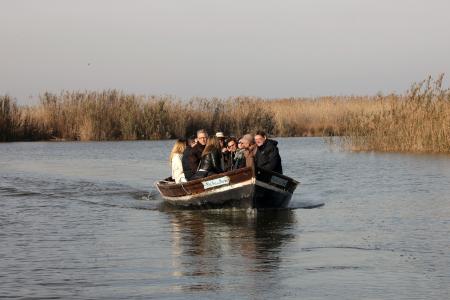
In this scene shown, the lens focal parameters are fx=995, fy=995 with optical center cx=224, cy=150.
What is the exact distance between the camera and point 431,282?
994 centimetres

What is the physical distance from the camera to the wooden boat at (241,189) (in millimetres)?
16875

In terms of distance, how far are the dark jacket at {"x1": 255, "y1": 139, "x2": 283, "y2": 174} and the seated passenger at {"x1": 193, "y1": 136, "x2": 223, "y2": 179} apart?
70 centimetres

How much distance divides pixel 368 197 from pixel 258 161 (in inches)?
147

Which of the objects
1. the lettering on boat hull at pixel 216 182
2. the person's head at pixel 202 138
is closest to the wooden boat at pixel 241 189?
the lettering on boat hull at pixel 216 182

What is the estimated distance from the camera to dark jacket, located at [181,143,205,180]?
59.6ft

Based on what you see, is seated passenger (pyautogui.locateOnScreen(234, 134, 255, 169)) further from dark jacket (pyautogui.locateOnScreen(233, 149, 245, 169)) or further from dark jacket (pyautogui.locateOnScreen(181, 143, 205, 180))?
dark jacket (pyautogui.locateOnScreen(181, 143, 205, 180))

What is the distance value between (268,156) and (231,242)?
14.4 ft

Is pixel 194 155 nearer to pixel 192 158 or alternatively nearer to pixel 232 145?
pixel 192 158

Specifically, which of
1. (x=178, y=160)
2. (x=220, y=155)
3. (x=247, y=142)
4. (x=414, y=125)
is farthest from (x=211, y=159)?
(x=414, y=125)

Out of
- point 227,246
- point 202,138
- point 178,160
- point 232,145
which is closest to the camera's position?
point 227,246

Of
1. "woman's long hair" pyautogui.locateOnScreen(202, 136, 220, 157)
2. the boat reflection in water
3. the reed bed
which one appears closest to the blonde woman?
the boat reflection in water

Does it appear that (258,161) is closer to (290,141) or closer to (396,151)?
(396,151)

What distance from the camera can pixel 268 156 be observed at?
57.7 ft

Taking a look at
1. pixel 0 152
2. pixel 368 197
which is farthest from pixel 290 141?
pixel 368 197
